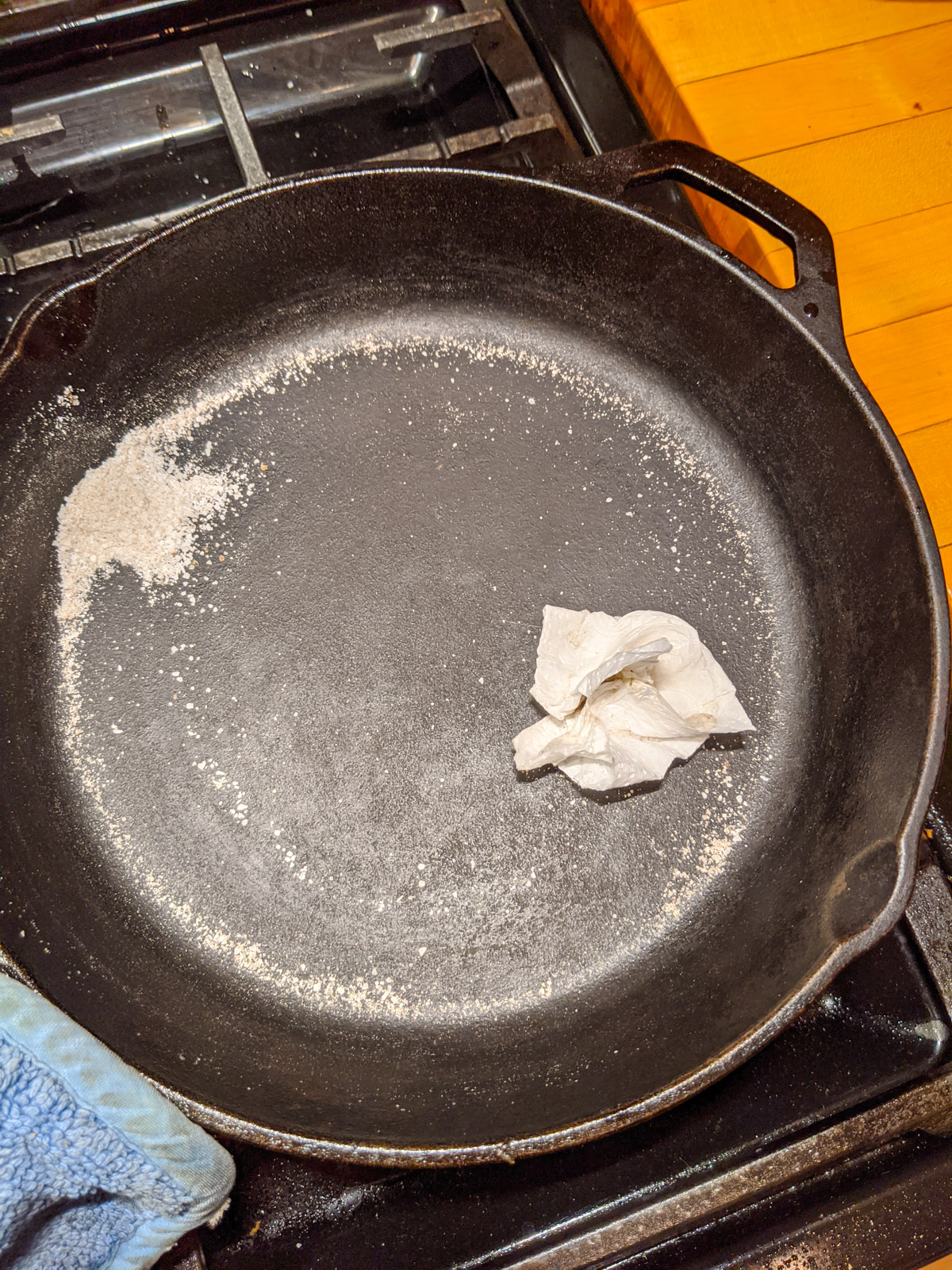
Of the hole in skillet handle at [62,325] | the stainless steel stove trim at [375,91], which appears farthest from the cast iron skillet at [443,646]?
the stainless steel stove trim at [375,91]

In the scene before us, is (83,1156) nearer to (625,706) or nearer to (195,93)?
(625,706)

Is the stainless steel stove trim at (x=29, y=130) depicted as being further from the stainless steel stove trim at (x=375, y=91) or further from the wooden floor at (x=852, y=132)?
the wooden floor at (x=852, y=132)

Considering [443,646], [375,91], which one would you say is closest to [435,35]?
[375,91]

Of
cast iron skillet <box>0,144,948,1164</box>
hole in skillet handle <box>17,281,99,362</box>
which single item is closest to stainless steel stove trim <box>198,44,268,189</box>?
cast iron skillet <box>0,144,948,1164</box>

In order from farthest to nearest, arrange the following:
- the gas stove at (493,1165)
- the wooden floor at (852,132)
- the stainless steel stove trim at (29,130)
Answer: the wooden floor at (852,132)
the stainless steel stove trim at (29,130)
the gas stove at (493,1165)

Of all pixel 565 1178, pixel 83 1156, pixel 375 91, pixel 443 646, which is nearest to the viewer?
pixel 83 1156
